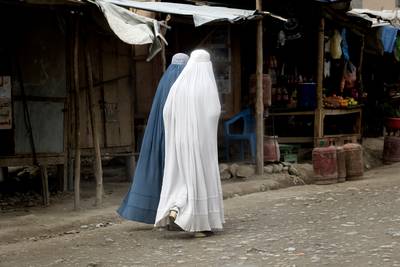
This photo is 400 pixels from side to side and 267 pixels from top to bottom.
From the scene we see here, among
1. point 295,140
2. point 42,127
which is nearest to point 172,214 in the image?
point 42,127

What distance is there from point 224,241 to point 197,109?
1.31 metres

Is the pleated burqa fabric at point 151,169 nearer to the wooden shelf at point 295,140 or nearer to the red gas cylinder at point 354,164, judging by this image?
the red gas cylinder at point 354,164

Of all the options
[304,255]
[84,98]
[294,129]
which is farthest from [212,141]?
[294,129]

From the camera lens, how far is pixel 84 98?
9391 mm

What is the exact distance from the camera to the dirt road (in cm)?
548

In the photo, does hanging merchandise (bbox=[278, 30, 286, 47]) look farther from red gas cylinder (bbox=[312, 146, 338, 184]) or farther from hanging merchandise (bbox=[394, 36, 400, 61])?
hanging merchandise (bbox=[394, 36, 400, 61])

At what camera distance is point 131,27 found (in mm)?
7406

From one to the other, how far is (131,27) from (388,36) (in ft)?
25.5

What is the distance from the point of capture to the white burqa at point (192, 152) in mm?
6270

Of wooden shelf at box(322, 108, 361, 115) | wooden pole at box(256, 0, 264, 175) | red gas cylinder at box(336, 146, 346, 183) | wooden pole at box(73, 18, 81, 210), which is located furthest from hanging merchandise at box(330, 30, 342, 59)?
wooden pole at box(73, 18, 81, 210)

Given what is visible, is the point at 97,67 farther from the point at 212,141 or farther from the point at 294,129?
the point at 294,129

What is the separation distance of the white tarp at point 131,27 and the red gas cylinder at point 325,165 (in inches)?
151

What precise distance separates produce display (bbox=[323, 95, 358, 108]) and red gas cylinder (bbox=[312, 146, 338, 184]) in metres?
2.23

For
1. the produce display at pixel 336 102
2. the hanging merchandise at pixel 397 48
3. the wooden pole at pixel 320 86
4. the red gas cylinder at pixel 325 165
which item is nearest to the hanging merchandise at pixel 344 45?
the produce display at pixel 336 102
